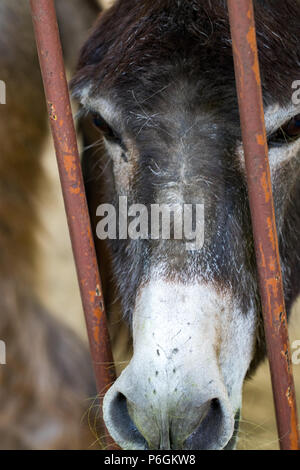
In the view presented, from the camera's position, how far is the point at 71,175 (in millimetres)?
1466

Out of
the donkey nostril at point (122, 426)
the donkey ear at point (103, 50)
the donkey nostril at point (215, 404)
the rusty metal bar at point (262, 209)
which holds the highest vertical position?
the donkey ear at point (103, 50)

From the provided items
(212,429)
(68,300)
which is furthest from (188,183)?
(68,300)

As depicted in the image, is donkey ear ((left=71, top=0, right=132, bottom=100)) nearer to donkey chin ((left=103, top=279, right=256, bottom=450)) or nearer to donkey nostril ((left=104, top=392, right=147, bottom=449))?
donkey chin ((left=103, top=279, right=256, bottom=450))

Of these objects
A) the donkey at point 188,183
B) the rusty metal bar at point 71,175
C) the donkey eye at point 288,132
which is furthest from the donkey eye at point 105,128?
the donkey eye at point 288,132

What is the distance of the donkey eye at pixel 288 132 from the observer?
1.56 metres

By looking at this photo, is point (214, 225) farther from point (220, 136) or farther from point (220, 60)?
point (220, 60)

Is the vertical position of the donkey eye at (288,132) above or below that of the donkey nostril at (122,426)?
above

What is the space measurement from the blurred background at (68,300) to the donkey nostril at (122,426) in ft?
0.96

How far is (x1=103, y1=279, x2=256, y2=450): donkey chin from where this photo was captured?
127 cm

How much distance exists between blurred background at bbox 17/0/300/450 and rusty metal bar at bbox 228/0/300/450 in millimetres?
142

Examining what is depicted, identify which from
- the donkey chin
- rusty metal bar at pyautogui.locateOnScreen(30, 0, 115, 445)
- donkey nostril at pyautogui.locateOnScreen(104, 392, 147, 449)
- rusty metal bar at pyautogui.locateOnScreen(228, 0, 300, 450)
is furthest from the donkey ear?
donkey nostril at pyautogui.locateOnScreen(104, 392, 147, 449)

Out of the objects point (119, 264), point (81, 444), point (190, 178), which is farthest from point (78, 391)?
point (190, 178)

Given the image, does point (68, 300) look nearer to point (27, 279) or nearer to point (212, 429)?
point (27, 279)

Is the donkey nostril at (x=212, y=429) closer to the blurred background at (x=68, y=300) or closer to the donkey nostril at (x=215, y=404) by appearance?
the donkey nostril at (x=215, y=404)
